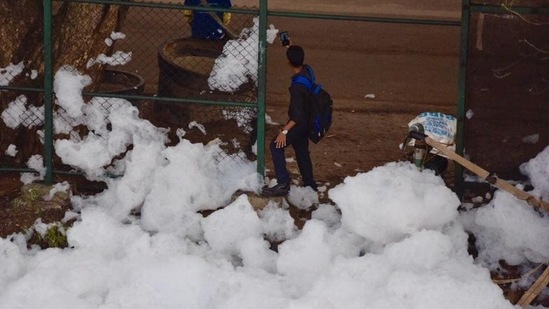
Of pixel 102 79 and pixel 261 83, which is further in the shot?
pixel 102 79

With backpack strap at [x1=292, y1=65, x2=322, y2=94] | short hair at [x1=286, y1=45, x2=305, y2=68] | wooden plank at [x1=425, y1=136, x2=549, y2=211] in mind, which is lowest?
wooden plank at [x1=425, y1=136, x2=549, y2=211]

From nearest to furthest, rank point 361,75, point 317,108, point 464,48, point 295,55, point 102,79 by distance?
point 464,48
point 295,55
point 317,108
point 102,79
point 361,75

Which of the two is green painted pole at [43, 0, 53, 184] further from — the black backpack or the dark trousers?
the black backpack

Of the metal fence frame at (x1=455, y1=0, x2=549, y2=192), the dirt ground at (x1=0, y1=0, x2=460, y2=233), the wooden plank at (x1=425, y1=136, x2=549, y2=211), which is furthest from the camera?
the dirt ground at (x1=0, y1=0, x2=460, y2=233)

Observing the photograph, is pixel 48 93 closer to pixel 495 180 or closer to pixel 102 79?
pixel 102 79

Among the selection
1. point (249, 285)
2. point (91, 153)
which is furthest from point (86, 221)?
point (249, 285)

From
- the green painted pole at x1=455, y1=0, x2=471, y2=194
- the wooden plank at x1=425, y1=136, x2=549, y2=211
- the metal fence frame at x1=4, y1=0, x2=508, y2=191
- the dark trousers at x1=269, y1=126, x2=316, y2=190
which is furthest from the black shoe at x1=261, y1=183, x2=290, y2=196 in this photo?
the wooden plank at x1=425, y1=136, x2=549, y2=211

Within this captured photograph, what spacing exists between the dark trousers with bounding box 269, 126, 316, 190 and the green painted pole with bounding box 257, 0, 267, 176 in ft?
0.36

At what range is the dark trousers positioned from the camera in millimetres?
10867

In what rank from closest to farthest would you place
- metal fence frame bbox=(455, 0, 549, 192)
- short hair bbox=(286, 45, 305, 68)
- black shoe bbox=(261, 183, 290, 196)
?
1. metal fence frame bbox=(455, 0, 549, 192)
2. short hair bbox=(286, 45, 305, 68)
3. black shoe bbox=(261, 183, 290, 196)

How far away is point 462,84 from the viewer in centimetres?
1051

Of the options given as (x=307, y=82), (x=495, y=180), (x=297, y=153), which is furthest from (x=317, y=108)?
(x=495, y=180)

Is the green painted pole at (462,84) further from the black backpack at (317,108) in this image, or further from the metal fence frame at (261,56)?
the black backpack at (317,108)

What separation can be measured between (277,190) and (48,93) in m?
2.06
